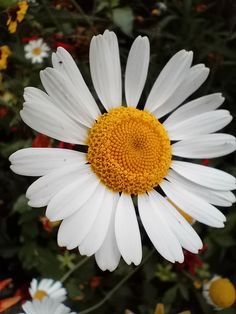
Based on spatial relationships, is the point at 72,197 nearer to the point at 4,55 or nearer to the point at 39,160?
the point at 39,160

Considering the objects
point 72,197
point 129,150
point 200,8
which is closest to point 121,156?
point 129,150

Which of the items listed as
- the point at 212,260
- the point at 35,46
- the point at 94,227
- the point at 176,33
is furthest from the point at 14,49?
the point at 212,260

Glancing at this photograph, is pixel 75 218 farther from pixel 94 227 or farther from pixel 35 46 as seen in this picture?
pixel 35 46

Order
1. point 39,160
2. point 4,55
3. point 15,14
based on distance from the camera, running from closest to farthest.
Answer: point 39,160 → point 15,14 → point 4,55

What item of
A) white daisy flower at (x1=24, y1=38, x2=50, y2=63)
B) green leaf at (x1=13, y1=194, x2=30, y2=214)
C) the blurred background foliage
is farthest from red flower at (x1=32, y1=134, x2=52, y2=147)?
white daisy flower at (x1=24, y1=38, x2=50, y2=63)

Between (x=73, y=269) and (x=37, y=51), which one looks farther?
(x=37, y=51)

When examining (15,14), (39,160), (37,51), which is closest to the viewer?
(39,160)
